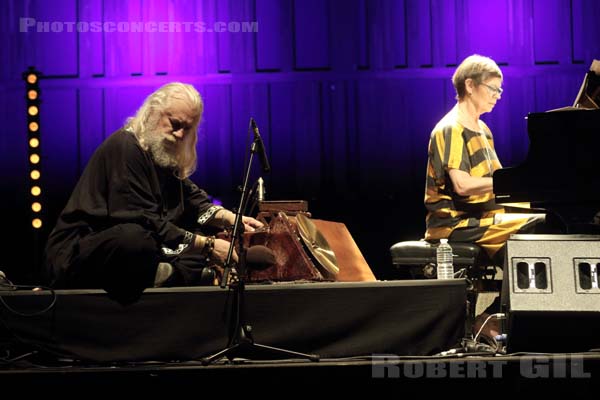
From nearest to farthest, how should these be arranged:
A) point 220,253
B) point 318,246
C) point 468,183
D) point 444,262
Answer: point 220,253
point 318,246
point 444,262
point 468,183

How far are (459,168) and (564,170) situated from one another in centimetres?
100

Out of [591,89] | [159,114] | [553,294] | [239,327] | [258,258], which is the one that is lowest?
[239,327]

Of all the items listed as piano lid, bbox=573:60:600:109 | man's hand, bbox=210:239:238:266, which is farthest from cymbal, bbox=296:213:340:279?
piano lid, bbox=573:60:600:109

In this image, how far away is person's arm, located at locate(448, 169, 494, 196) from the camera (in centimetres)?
437

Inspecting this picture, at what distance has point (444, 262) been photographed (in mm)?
3908

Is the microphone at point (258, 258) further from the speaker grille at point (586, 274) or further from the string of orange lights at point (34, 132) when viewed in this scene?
the string of orange lights at point (34, 132)

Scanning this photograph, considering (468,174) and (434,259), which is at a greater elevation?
(468,174)

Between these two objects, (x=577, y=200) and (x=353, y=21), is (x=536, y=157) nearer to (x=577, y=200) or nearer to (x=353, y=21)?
(x=577, y=200)

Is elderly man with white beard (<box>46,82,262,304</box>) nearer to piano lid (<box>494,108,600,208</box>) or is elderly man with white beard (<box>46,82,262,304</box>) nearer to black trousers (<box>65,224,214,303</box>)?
black trousers (<box>65,224,214,303</box>)

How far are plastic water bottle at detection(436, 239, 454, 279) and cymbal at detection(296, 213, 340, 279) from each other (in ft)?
1.61

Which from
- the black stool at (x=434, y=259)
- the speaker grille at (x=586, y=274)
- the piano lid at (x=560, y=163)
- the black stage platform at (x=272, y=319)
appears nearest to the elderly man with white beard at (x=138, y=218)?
the black stage platform at (x=272, y=319)

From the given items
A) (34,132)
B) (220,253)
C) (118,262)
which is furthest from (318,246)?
(34,132)

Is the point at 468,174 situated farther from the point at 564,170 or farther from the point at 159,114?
the point at 159,114

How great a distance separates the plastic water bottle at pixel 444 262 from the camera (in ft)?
12.5
